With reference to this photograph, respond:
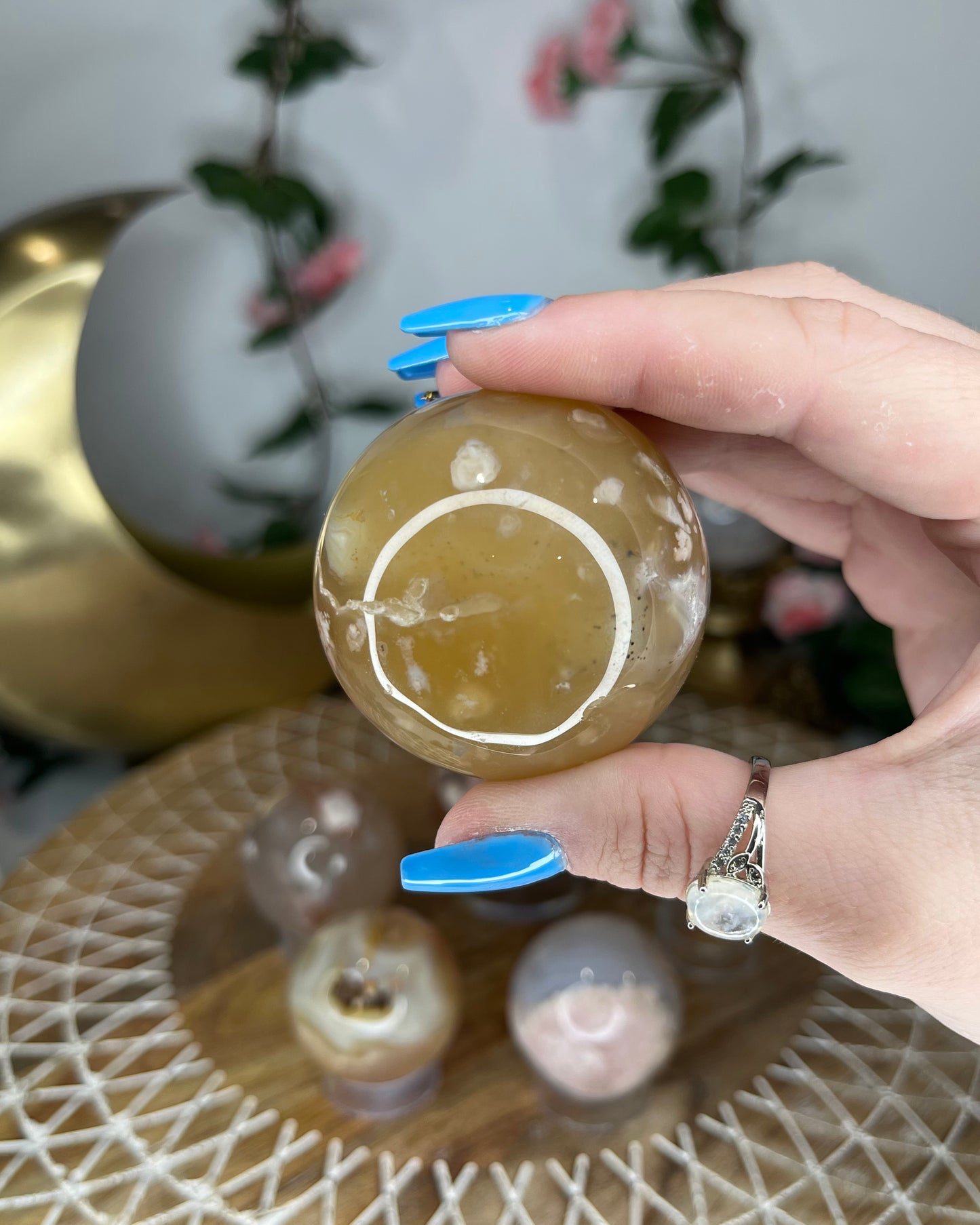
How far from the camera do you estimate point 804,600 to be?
1.16 m

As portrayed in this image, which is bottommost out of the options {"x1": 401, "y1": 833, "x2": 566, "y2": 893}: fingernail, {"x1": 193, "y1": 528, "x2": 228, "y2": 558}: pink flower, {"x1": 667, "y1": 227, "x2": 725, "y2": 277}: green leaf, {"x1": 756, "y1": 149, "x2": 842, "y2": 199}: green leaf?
{"x1": 193, "y1": 528, "x2": 228, "y2": 558}: pink flower

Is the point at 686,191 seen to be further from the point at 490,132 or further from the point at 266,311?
the point at 266,311

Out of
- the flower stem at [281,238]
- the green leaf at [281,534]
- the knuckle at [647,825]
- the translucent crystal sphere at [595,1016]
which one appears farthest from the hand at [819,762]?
the green leaf at [281,534]

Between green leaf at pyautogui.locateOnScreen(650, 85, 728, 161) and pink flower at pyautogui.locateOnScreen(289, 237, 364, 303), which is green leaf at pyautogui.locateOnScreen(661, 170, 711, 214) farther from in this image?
pink flower at pyautogui.locateOnScreen(289, 237, 364, 303)

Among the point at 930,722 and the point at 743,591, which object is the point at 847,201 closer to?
the point at 743,591

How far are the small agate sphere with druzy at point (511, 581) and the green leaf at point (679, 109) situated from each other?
2.16 feet

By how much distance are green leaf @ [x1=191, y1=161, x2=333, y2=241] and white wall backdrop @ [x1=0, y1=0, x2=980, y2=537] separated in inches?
2.5

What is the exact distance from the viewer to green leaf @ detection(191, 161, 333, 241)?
98 centimetres

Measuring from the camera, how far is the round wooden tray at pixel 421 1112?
0.64 m

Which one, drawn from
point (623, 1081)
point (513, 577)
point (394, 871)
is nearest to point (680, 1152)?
point (623, 1081)

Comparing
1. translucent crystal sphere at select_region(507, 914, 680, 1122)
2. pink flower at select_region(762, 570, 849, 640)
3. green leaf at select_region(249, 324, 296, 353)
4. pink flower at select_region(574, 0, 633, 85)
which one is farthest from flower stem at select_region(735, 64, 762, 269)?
translucent crystal sphere at select_region(507, 914, 680, 1122)

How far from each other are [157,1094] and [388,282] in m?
0.88

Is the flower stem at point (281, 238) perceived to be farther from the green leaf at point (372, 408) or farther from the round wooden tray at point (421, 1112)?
the round wooden tray at point (421, 1112)

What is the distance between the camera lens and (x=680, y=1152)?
0.66 meters
